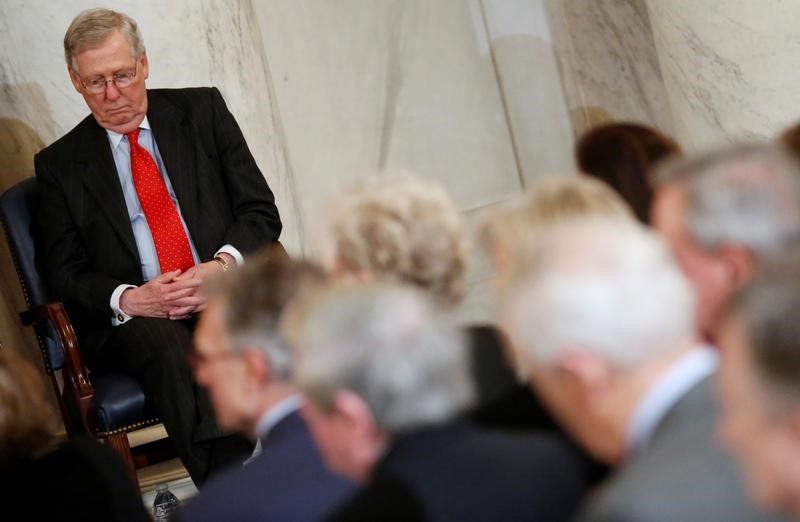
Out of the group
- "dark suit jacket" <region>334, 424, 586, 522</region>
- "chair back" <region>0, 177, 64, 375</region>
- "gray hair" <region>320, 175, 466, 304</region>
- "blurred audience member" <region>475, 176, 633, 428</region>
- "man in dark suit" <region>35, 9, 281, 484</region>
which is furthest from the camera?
"chair back" <region>0, 177, 64, 375</region>

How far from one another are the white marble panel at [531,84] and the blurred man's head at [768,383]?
546 cm

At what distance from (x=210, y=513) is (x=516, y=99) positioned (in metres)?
4.98

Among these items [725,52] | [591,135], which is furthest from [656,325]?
[725,52]

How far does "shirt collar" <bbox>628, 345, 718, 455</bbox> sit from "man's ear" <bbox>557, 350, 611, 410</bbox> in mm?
59

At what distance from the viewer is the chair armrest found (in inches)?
178

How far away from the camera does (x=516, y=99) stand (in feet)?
22.4

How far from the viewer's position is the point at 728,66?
470 centimetres

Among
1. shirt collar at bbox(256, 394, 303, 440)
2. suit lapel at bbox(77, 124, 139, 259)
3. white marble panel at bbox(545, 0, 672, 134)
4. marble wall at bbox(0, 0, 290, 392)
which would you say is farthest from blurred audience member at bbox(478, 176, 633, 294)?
marble wall at bbox(0, 0, 290, 392)

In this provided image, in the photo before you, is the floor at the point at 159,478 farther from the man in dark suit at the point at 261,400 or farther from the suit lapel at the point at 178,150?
the man in dark suit at the point at 261,400

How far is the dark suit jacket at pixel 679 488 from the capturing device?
1.50 meters

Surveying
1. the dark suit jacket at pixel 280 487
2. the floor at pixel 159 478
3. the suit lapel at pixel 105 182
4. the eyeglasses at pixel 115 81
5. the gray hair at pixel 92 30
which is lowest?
the floor at pixel 159 478

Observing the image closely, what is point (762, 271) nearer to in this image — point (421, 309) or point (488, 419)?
point (421, 309)

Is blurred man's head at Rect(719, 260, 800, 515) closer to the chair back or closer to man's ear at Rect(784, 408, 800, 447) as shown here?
man's ear at Rect(784, 408, 800, 447)

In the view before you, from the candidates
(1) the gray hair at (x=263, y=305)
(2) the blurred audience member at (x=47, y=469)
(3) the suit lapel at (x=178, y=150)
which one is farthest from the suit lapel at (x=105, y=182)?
(1) the gray hair at (x=263, y=305)
